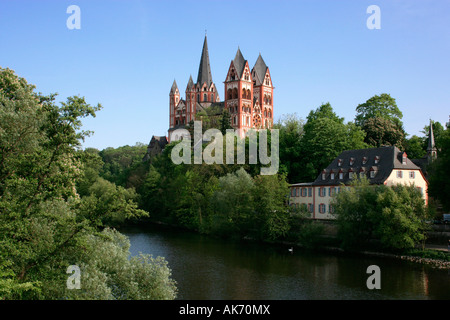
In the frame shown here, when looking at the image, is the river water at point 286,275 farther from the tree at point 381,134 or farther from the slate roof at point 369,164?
the tree at point 381,134

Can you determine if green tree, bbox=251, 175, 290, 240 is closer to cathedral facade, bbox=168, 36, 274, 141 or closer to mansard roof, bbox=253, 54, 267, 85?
cathedral facade, bbox=168, 36, 274, 141

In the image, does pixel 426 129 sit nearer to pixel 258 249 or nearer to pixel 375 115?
pixel 375 115

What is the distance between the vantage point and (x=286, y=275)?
3228 cm

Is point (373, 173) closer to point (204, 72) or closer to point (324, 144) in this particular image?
→ point (324, 144)

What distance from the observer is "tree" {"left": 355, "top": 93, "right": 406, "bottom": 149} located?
69.1 m

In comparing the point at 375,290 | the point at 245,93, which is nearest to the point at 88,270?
the point at 375,290

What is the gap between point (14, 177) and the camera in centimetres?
1608

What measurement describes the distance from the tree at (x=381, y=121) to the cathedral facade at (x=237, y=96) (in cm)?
3129

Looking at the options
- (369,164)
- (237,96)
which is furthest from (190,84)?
(369,164)

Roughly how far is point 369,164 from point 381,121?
22.5 metres

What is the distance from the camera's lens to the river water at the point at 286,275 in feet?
88.9

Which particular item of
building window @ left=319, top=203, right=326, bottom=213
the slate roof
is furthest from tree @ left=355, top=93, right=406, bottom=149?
building window @ left=319, top=203, right=326, bottom=213

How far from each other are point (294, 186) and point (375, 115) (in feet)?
96.7

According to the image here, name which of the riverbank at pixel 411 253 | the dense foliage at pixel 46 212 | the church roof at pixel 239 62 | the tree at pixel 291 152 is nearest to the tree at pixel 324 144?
the tree at pixel 291 152
